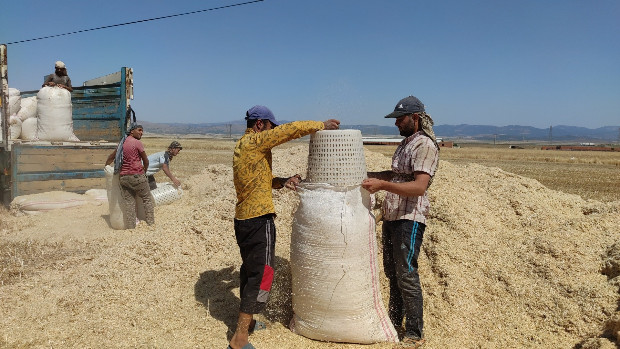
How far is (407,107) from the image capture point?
2.68 meters

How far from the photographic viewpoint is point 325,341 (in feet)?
9.39

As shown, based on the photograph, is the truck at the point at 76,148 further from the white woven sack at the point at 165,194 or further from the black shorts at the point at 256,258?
the black shorts at the point at 256,258

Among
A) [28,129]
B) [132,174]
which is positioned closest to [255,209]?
[132,174]

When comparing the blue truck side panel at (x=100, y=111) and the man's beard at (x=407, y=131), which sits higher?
the blue truck side panel at (x=100, y=111)

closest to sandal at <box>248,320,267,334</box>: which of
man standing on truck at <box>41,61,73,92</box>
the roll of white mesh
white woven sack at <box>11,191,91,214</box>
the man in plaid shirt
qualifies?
the man in plaid shirt

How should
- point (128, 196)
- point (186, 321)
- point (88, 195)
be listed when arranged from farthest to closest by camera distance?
point (88, 195)
point (128, 196)
point (186, 321)

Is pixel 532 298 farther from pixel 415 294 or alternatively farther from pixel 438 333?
pixel 415 294

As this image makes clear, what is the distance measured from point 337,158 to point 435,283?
4.44 ft

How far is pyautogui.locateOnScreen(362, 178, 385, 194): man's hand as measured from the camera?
262 cm

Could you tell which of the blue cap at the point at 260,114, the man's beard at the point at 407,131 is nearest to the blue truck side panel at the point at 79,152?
the blue cap at the point at 260,114

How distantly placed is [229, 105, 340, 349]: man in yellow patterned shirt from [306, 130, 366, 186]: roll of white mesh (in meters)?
0.07

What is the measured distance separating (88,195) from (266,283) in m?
5.76

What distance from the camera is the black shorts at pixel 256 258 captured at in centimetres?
271

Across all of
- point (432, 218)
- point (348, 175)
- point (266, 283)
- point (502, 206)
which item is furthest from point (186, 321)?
point (502, 206)
